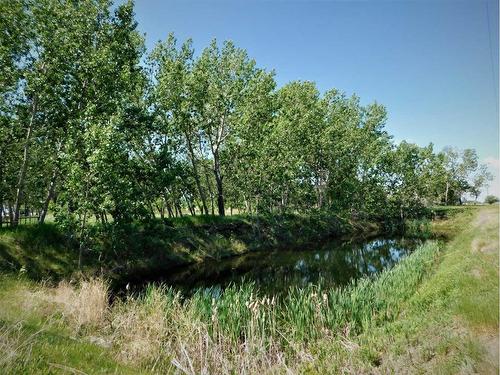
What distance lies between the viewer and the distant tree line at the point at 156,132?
70.1 ft

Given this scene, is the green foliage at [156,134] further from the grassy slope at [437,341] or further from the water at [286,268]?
the grassy slope at [437,341]

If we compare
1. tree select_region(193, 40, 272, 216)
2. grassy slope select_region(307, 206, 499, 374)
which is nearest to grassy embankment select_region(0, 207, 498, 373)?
grassy slope select_region(307, 206, 499, 374)

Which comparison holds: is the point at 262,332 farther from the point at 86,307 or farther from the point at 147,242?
the point at 147,242

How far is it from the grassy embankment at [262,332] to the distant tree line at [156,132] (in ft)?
27.0

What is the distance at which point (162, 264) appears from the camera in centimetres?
3002

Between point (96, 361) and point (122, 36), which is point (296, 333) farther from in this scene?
point (122, 36)

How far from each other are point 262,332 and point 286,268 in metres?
18.5

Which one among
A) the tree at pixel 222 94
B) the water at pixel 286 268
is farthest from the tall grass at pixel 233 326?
the tree at pixel 222 94

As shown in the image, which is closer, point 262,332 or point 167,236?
point 262,332

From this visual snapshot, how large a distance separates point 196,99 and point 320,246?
2553 cm

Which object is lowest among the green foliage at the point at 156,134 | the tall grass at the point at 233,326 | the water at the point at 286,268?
the water at the point at 286,268

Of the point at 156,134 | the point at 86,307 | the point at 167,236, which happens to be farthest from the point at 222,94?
the point at 86,307

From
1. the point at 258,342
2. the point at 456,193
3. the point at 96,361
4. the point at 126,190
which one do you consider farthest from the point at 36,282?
the point at 456,193

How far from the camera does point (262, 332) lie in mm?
11891
